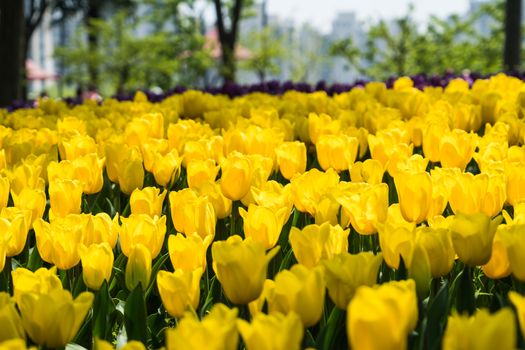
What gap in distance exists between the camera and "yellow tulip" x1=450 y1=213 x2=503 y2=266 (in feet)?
4.97

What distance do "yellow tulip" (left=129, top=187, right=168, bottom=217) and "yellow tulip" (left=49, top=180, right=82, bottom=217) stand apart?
0.58 feet

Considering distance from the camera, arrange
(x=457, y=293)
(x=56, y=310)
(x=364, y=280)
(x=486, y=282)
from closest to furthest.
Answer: (x=56, y=310), (x=364, y=280), (x=457, y=293), (x=486, y=282)

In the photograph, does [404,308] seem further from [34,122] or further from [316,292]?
[34,122]

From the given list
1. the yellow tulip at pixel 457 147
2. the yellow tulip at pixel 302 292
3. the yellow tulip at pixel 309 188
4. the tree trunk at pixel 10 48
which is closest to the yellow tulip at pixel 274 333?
the yellow tulip at pixel 302 292

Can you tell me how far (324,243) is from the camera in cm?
162

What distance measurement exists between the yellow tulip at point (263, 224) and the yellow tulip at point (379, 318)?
64 cm

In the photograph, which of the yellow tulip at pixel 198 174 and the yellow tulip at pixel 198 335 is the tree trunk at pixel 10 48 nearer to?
the yellow tulip at pixel 198 174

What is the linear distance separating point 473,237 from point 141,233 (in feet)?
2.48

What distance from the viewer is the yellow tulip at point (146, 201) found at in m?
2.07

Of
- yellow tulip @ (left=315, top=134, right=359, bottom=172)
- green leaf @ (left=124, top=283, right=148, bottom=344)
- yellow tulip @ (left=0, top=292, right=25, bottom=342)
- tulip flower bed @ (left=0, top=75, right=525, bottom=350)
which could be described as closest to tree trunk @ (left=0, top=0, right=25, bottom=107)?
tulip flower bed @ (left=0, top=75, right=525, bottom=350)

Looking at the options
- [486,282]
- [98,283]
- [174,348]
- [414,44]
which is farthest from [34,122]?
[414,44]

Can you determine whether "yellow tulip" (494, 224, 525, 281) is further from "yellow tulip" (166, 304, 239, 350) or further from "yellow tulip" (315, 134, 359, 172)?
"yellow tulip" (315, 134, 359, 172)

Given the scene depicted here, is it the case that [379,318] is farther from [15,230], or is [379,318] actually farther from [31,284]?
[15,230]

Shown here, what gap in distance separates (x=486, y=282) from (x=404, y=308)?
0.89m
